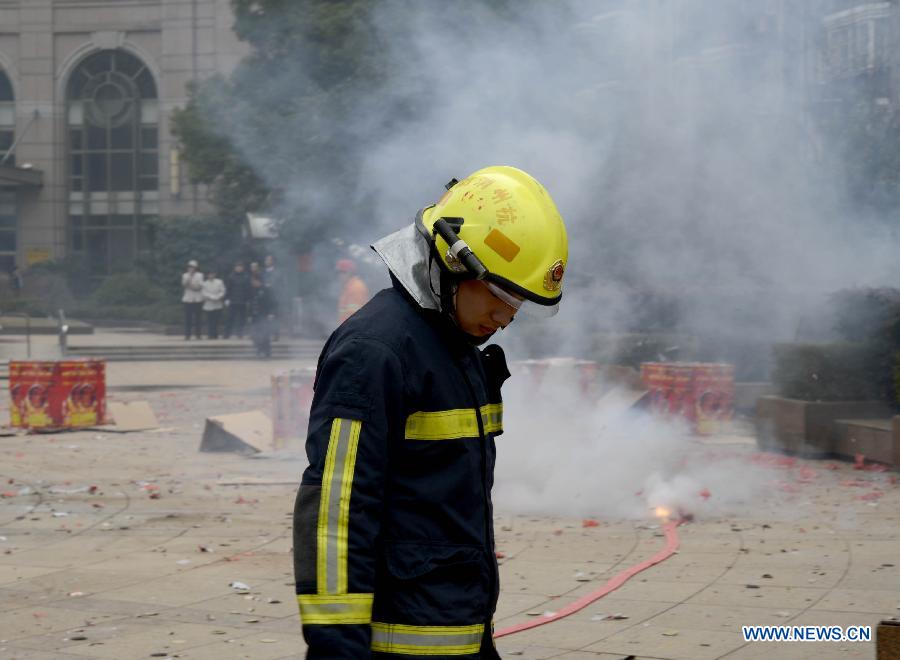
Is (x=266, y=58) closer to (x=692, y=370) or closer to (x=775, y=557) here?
(x=692, y=370)

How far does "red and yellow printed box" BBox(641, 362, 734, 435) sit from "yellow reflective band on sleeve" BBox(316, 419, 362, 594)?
9342 mm

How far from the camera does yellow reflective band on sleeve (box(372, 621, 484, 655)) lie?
2.34 m

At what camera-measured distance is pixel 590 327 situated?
13836 millimetres

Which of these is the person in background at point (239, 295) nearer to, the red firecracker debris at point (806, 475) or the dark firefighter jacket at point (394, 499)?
the red firecracker debris at point (806, 475)

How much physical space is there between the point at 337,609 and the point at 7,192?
148 feet

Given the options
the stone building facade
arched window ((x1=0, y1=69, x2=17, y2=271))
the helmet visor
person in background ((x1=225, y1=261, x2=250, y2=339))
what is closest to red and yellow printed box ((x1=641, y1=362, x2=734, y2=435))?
the helmet visor

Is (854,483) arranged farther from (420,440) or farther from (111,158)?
(111,158)

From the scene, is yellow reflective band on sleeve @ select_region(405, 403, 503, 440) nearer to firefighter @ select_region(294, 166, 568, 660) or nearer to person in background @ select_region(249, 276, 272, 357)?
firefighter @ select_region(294, 166, 568, 660)

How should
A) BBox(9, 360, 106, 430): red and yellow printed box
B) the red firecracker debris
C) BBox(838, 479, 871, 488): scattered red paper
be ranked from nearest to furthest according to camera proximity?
BBox(838, 479, 871, 488): scattered red paper → the red firecracker debris → BBox(9, 360, 106, 430): red and yellow printed box

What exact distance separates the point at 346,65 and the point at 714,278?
611cm

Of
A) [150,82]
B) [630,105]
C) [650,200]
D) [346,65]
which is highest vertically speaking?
[150,82]

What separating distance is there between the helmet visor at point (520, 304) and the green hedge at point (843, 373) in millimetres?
7622

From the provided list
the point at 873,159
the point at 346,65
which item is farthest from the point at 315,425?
the point at 346,65

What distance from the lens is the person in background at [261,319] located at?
23612 mm
